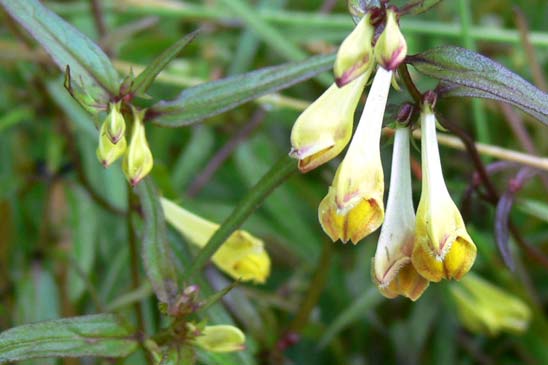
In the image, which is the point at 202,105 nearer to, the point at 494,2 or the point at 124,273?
the point at 124,273

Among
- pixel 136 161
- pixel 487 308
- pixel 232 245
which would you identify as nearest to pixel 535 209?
pixel 487 308

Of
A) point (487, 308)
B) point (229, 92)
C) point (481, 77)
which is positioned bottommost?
point (487, 308)

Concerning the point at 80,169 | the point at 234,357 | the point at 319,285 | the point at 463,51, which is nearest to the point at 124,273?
the point at 80,169

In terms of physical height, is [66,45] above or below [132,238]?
above

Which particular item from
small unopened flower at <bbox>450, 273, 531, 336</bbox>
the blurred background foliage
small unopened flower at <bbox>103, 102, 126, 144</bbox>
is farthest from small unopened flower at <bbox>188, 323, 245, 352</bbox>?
small unopened flower at <bbox>450, 273, 531, 336</bbox>

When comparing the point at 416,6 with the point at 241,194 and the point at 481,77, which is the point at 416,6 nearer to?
the point at 481,77

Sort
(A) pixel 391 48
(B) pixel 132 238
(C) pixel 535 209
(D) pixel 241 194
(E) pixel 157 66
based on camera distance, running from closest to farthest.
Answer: (A) pixel 391 48, (E) pixel 157 66, (B) pixel 132 238, (C) pixel 535 209, (D) pixel 241 194

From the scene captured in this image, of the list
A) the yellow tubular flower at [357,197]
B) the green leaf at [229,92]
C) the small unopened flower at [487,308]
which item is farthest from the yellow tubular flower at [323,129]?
the small unopened flower at [487,308]
